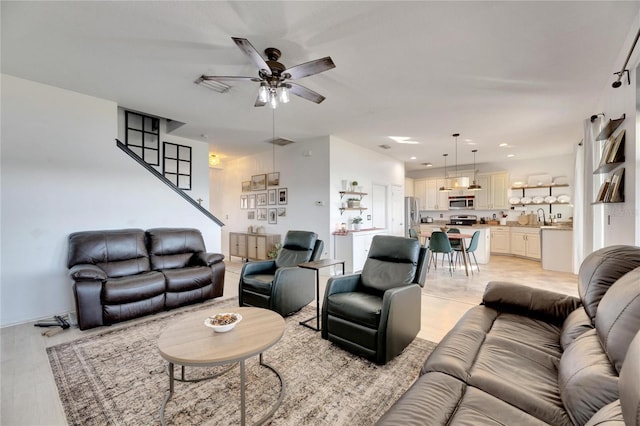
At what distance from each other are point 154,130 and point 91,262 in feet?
9.39

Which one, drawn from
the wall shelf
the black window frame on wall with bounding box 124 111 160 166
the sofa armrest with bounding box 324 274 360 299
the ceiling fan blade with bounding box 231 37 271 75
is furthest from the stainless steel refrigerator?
the ceiling fan blade with bounding box 231 37 271 75

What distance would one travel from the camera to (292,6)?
78.3 inches

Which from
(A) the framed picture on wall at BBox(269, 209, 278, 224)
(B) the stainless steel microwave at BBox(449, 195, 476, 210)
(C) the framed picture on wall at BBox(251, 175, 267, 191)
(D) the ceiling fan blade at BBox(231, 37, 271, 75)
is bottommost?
(A) the framed picture on wall at BBox(269, 209, 278, 224)

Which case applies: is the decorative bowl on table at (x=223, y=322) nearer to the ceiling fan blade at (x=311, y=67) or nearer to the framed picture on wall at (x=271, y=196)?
the ceiling fan blade at (x=311, y=67)

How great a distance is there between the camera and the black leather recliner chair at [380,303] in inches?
83.9

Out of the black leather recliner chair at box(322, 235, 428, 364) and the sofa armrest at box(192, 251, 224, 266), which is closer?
the black leather recliner chair at box(322, 235, 428, 364)

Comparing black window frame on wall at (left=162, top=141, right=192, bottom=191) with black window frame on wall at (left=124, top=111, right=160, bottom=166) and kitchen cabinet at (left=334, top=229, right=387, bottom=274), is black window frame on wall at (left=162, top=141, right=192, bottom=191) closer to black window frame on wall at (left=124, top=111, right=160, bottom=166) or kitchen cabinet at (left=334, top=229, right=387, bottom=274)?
black window frame on wall at (left=124, top=111, right=160, bottom=166)

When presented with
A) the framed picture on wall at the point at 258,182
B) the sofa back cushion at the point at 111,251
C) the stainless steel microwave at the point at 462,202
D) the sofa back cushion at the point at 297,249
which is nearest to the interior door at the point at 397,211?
the stainless steel microwave at the point at 462,202

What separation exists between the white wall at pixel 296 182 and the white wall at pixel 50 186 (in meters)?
2.90

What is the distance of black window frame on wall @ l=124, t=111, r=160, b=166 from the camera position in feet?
15.6

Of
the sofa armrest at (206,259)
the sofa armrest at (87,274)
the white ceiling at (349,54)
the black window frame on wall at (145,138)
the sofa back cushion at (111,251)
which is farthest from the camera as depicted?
the black window frame on wall at (145,138)

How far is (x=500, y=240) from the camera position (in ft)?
24.5

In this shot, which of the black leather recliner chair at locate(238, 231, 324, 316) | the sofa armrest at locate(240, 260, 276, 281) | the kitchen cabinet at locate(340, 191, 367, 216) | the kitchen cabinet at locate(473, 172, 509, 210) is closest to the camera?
the black leather recliner chair at locate(238, 231, 324, 316)

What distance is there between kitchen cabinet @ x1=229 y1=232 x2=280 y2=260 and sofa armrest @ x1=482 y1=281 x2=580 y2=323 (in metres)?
4.60
